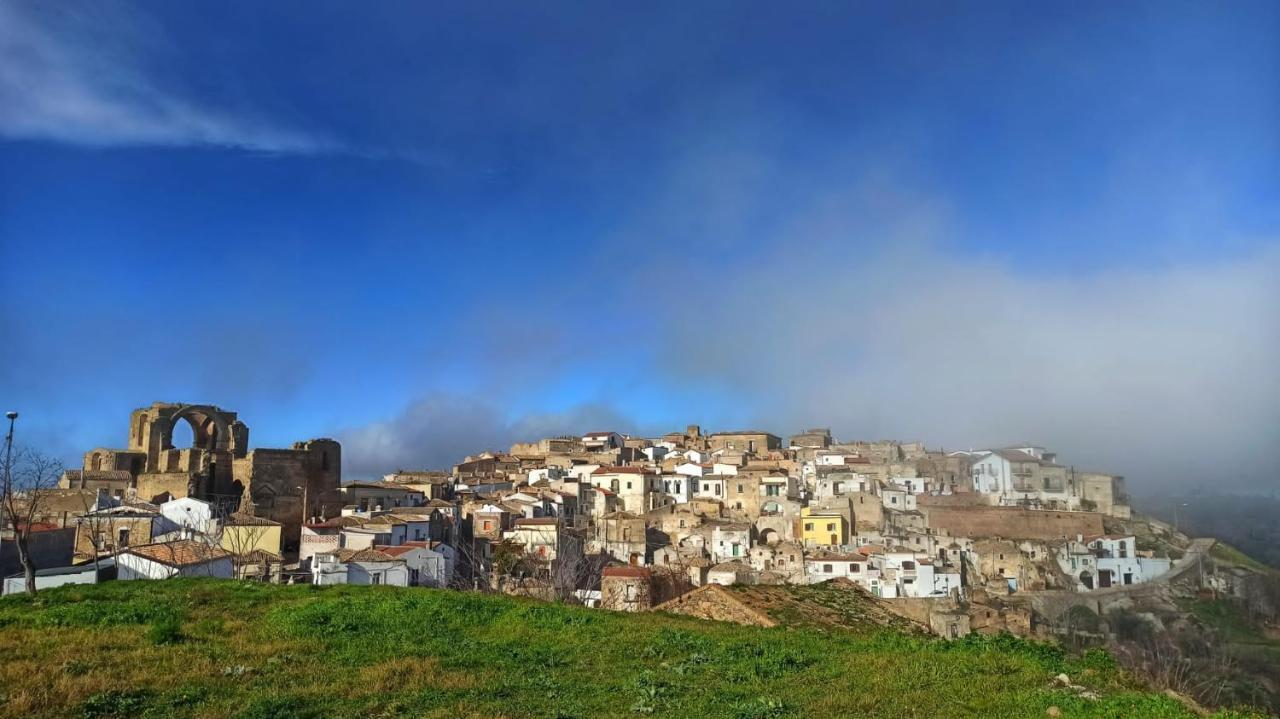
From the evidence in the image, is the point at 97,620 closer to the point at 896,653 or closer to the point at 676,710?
the point at 676,710

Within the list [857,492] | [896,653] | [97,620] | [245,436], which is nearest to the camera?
[896,653]

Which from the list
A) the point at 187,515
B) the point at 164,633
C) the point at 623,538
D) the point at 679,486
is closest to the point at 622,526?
the point at 623,538

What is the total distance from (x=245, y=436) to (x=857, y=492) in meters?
35.9

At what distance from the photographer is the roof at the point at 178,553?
22344mm

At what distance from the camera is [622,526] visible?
47.6 meters

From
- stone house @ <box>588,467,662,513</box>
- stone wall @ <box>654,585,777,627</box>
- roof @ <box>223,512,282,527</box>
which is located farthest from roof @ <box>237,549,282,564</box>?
stone house @ <box>588,467,662,513</box>

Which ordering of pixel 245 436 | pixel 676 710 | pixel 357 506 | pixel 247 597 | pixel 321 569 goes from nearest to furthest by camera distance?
pixel 676 710 < pixel 247 597 < pixel 321 569 < pixel 357 506 < pixel 245 436

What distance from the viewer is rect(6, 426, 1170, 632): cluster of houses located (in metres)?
29.5

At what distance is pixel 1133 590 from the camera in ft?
130

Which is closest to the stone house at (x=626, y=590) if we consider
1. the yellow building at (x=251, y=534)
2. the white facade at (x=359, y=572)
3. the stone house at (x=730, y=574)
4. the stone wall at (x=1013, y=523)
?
the white facade at (x=359, y=572)

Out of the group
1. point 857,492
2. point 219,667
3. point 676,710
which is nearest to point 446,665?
point 219,667

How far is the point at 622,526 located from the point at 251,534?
67.3 feet

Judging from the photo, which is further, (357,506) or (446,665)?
(357,506)

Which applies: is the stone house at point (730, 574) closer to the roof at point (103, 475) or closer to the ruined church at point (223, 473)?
the ruined church at point (223, 473)
